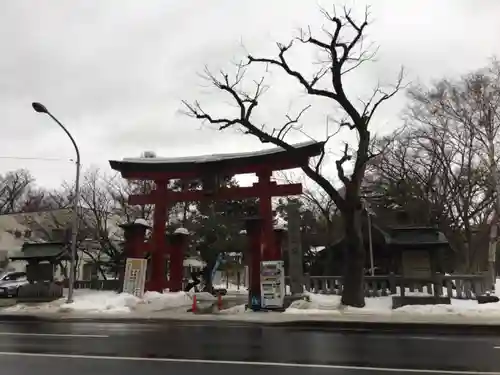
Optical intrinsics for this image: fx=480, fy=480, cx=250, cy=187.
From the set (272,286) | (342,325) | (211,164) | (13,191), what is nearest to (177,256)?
(211,164)

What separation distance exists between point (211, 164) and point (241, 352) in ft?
52.5

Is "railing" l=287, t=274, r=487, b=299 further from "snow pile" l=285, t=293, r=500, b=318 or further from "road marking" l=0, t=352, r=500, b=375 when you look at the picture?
"road marking" l=0, t=352, r=500, b=375

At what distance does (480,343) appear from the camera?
404 inches

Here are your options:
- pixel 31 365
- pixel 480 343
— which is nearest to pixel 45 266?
pixel 31 365

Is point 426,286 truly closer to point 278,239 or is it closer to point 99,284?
point 278,239

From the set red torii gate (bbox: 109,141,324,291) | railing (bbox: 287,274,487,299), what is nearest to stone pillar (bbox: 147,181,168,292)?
red torii gate (bbox: 109,141,324,291)

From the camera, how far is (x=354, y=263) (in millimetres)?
18172

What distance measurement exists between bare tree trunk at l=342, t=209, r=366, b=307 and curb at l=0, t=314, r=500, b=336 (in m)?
3.74

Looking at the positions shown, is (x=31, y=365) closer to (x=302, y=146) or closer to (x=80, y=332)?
(x=80, y=332)

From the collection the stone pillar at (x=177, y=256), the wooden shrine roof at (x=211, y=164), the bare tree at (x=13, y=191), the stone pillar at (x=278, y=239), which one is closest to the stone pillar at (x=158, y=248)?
the stone pillar at (x=177, y=256)

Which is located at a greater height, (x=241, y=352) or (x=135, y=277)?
(x=135, y=277)

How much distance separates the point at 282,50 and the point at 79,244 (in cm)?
2305

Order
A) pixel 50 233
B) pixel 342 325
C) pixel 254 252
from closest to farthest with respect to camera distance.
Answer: pixel 342 325, pixel 254 252, pixel 50 233

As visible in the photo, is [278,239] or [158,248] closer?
[278,239]
